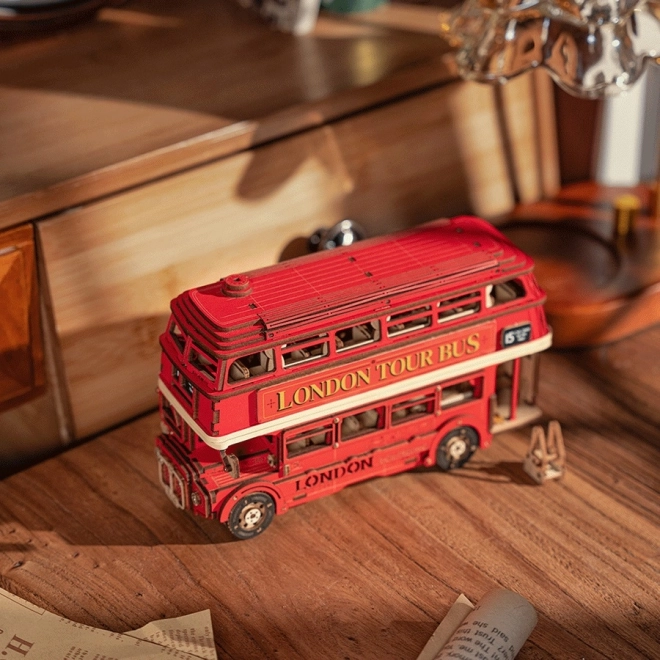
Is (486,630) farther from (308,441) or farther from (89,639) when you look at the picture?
(89,639)

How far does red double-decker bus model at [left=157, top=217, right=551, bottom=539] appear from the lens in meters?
1.12

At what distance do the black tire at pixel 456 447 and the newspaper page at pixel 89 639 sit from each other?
14.2 inches

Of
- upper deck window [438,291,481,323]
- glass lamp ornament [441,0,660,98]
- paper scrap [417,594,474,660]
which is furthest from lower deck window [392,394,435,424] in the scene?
glass lamp ornament [441,0,660,98]

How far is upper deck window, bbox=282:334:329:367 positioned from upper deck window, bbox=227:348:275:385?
0.06 feet

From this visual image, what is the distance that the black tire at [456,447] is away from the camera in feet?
4.23

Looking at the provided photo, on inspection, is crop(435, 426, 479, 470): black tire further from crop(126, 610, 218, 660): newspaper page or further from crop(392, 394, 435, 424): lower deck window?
crop(126, 610, 218, 660): newspaper page

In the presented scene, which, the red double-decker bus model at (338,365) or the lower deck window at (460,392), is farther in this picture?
the lower deck window at (460,392)

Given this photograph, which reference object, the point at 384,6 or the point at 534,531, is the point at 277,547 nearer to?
the point at 534,531

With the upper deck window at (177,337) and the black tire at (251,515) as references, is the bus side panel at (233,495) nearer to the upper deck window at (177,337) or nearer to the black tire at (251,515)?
the black tire at (251,515)

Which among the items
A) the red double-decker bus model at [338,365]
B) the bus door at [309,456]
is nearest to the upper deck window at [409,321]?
the red double-decker bus model at [338,365]

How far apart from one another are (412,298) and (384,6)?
84 cm

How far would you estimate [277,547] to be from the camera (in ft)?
3.99

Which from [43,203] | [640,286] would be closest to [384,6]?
[640,286]

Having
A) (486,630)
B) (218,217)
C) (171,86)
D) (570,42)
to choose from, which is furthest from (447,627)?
(171,86)
